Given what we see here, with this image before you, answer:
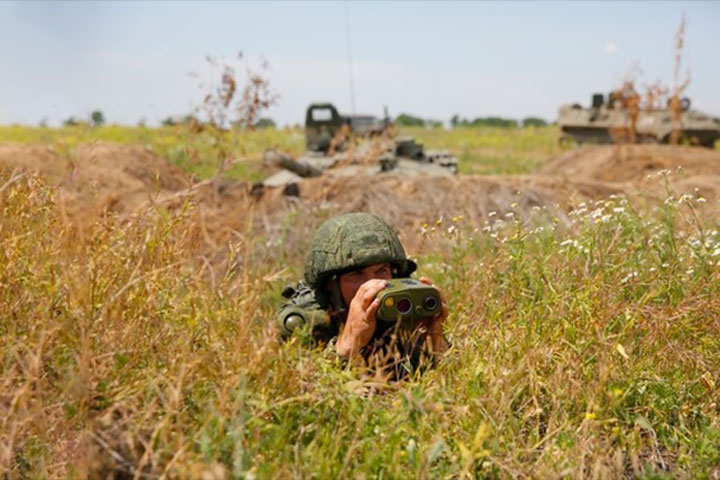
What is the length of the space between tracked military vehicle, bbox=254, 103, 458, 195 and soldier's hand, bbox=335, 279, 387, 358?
255 inches

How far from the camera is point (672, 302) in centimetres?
311

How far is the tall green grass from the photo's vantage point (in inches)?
78.4

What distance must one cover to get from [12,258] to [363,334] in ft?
4.37

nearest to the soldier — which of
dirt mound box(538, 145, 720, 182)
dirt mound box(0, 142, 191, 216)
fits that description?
dirt mound box(0, 142, 191, 216)

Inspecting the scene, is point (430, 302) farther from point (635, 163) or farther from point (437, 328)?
point (635, 163)

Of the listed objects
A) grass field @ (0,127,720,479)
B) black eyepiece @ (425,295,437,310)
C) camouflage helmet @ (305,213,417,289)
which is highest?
camouflage helmet @ (305,213,417,289)

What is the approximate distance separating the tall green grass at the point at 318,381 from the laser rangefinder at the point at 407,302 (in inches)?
8.8

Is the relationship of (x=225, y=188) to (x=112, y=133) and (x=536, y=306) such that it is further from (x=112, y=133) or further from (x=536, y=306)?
(x=112, y=133)

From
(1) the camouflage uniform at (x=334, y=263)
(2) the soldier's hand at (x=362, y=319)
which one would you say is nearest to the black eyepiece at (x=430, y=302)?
(2) the soldier's hand at (x=362, y=319)

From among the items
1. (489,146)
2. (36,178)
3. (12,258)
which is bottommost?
(489,146)

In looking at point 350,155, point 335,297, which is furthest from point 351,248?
point 350,155

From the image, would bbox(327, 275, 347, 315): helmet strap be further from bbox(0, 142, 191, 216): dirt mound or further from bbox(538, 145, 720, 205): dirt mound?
bbox(538, 145, 720, 205): dirt mound

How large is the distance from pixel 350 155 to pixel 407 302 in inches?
295

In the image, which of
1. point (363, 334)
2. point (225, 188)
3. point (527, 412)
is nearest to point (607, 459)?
point (527, 412)
